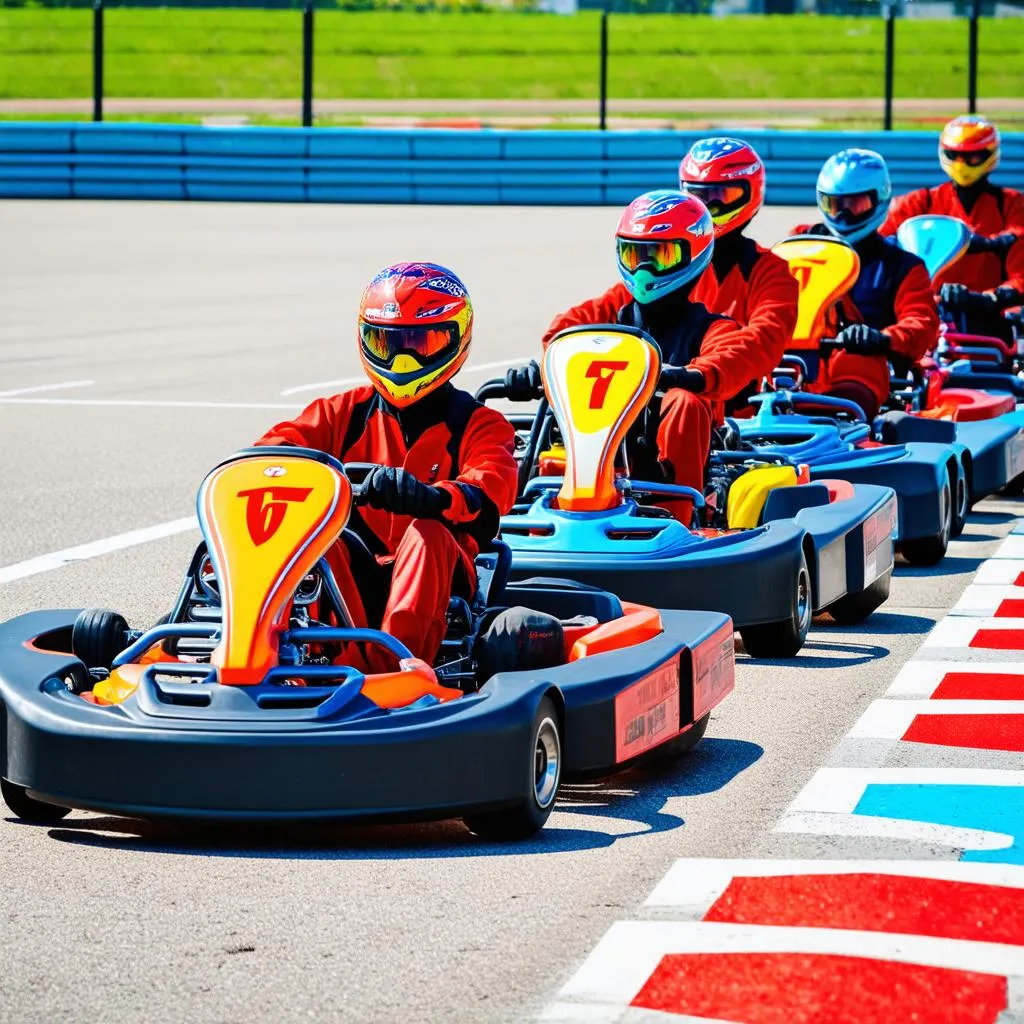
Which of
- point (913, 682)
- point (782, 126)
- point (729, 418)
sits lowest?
point (913, 682)

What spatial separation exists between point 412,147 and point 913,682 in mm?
23073

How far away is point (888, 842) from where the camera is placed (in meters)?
5.27

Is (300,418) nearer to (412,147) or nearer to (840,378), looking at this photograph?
(840,378)

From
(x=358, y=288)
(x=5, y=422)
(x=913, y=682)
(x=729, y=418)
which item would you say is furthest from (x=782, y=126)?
(x=913, y=682)

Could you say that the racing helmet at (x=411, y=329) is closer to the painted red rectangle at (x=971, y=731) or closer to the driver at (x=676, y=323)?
the painted red rectangle at (x=971, y=731)

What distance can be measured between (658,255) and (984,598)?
1777 mm

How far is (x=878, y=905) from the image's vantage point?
4.73 m

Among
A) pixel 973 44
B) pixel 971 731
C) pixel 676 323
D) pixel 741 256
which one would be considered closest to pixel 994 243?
pixel 741 256

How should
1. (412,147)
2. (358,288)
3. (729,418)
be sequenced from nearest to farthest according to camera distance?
1. (729,418)
2. (358,288)
3. (412,147)

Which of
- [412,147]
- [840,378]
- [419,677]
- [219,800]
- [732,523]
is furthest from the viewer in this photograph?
[412,147]

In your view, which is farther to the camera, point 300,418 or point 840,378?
point 840,378

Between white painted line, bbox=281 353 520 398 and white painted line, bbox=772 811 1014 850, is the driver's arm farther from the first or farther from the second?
white painted line, bbox=772 811 1014 850

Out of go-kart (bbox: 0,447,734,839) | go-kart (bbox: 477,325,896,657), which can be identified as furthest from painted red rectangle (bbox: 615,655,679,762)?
go-kart (bbox: 477,325,896,657)

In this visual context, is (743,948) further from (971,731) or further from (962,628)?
(962,628)
